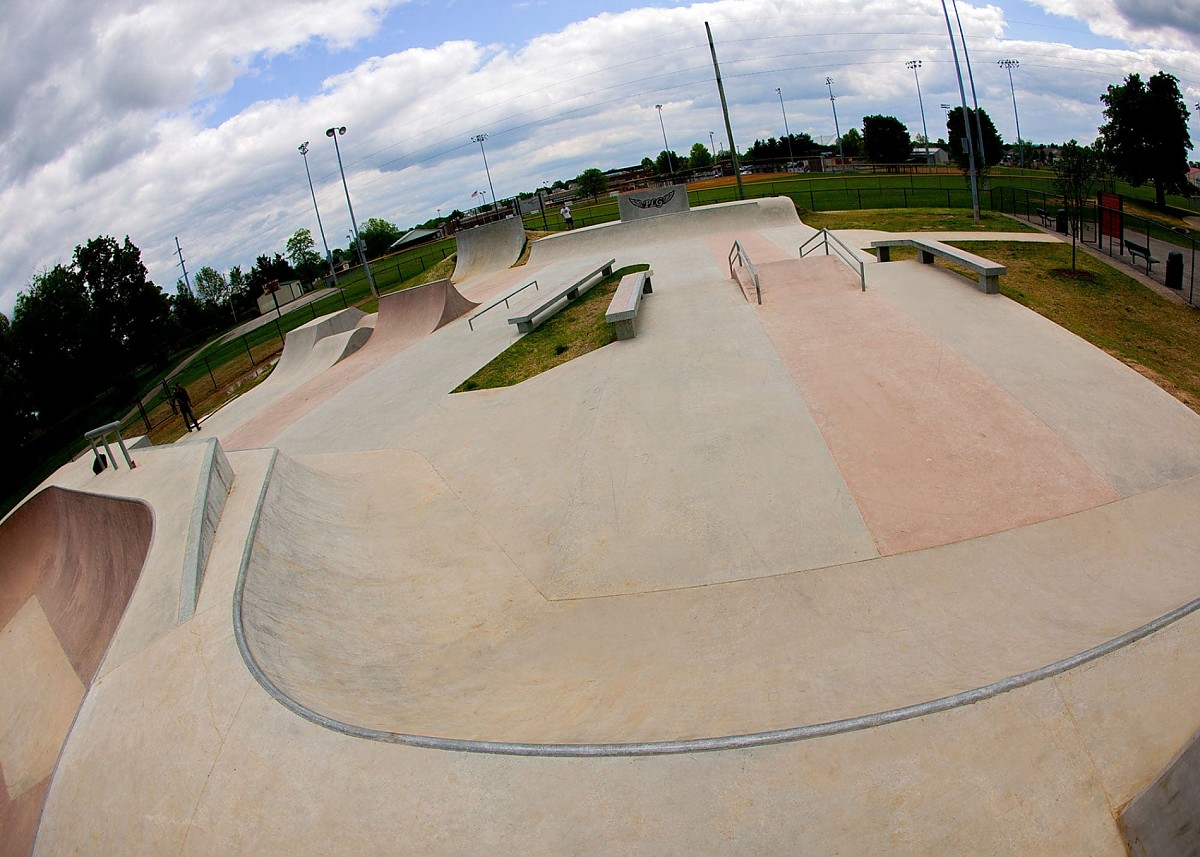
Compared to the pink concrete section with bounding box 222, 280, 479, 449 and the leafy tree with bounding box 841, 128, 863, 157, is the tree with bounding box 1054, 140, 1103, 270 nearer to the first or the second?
the pink concrete section with bounding box 222, 280, 479, 449

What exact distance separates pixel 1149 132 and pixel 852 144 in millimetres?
68298

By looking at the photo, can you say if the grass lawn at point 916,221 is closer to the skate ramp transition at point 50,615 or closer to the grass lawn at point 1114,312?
the grass lawn at point 1114,312

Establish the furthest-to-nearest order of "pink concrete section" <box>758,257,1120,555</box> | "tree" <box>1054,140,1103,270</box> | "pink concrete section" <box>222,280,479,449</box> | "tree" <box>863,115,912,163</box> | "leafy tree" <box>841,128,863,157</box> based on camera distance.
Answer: "leafy tree" <box>841,128,863,157</box> < "tree" <box>863,115,912,163</box> < "tree" <box>1054,140,1103,270</box> < "pink concrete section" <box>222,280,479,449</box> < "pink concrete section" <box>758,257,1120,555</box>

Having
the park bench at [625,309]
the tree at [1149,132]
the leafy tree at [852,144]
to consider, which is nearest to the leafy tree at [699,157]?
the leafy tree at [852,144]

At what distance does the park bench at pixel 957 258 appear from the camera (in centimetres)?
1374

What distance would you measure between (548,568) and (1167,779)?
5888 millimetres

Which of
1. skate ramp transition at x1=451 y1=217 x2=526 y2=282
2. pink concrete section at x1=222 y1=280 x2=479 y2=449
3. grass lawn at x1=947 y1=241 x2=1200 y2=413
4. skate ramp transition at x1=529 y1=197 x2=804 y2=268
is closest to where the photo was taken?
grass lawn at x1=947 y1=241 x2=1200 y2=413

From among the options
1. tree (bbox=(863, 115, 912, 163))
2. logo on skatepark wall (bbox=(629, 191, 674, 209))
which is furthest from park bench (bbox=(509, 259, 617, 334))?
tree (bbox=(863, 115, 912, 163))

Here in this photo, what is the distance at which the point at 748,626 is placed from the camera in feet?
20.6

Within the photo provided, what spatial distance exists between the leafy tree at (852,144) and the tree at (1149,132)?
6033cm

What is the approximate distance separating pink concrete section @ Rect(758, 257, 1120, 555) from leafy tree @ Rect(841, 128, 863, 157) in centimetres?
10407

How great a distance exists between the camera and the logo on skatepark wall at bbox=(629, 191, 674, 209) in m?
29.6

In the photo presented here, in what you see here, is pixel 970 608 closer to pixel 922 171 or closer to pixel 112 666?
pixel 112 666

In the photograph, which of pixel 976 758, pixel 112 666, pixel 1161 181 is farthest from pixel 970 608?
pixel 1161 181
